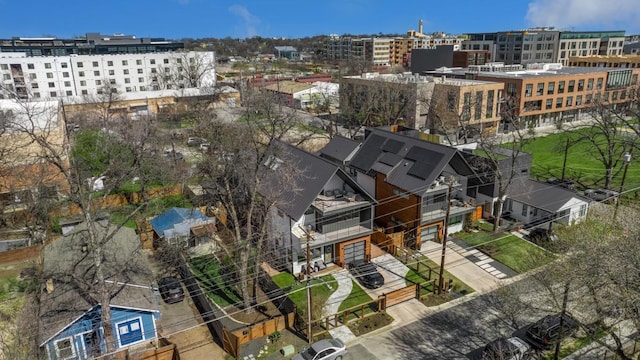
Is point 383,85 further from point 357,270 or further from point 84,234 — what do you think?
point 84,234

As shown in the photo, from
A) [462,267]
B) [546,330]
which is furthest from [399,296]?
[546,330]

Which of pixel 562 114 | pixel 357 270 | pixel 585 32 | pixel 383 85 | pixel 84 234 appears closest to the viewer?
pixel 84 234

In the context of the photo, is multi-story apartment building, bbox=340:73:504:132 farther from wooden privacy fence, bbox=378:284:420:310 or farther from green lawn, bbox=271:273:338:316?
wooden privacy fence, bbox=378:284:420:310

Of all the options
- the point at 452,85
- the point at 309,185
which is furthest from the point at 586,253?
the point at 452,85

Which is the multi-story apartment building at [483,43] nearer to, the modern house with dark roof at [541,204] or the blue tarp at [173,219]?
the modern house with dark roof at [541,204]

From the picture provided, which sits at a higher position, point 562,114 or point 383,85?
point 383,85

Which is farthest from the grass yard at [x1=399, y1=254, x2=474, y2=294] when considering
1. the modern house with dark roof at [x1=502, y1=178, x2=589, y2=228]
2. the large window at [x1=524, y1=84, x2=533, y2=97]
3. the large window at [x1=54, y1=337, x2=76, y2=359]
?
the large window at [x1=524, y1=84, x2=533, y2=97]

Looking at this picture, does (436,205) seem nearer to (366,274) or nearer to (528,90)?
(366,274)

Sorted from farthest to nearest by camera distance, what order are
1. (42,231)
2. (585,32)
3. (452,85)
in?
(585,32) < (452,85) < (42,231)
